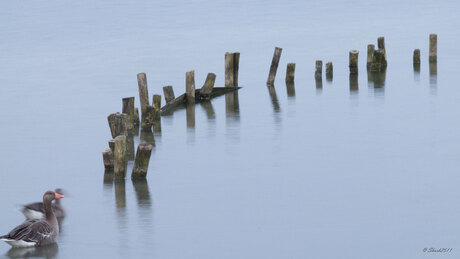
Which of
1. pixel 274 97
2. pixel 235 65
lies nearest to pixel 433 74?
pixel 274 97

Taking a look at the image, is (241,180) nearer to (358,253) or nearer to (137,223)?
(137,223)

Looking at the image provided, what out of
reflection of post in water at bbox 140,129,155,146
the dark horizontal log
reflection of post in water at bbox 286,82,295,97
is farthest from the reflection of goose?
reflection of post in water at bbox 286,82,295,97

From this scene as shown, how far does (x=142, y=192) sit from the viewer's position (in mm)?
21203

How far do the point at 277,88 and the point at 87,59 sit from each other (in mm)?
14002

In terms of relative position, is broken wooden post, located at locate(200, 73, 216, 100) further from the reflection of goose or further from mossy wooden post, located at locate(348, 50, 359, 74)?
the reflection of goose

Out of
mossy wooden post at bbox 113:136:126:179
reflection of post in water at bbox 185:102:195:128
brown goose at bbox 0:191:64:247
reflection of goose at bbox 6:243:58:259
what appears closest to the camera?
brown goose at bbox 0:191:64:247

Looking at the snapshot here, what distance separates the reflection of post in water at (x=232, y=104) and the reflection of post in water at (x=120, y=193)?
866cm

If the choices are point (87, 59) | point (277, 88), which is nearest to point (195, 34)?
point (87, 59)

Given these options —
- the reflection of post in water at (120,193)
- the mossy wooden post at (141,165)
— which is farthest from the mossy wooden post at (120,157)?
the mossy wooden post at (141,165)

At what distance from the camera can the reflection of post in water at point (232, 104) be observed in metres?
30.2

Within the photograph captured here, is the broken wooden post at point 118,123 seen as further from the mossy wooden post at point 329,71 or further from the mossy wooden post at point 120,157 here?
the mossy wooden post at point 329,71

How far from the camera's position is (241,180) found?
22203mm

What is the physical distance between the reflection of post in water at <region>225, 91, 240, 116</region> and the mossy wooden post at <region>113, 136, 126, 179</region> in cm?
854

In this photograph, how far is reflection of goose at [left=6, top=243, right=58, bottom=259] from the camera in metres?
17.4
